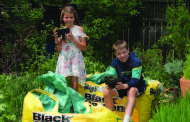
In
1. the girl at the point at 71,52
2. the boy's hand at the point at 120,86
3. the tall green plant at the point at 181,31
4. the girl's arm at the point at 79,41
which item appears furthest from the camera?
the tall green plant at the point at 181,31

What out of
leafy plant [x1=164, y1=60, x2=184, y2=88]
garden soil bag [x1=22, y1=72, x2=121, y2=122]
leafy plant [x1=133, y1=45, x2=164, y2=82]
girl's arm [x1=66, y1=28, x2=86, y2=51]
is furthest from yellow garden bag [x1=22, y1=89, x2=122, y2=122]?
leafy plant [x1=133, y1=45, x2=164, y2=82]

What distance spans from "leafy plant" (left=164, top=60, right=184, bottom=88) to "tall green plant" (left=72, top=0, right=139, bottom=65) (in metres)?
2.33

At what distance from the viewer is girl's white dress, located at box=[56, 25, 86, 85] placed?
4457mm

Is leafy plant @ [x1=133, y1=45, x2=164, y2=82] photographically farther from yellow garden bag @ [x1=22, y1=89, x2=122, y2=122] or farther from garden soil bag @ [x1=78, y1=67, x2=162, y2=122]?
yellow garden bag @ [x1=22, y1=89, x2=122, y2=122]

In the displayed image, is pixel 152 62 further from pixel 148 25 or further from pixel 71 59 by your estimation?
pixel 71 59

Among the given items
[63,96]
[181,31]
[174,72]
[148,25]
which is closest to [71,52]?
[63,96]

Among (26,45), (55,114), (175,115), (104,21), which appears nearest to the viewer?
(175,115)

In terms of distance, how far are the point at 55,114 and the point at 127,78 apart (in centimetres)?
120

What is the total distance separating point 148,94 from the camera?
4078 mm

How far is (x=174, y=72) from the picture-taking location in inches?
218

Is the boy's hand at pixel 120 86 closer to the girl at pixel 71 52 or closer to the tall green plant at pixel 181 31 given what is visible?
the girl at pixel 71 52

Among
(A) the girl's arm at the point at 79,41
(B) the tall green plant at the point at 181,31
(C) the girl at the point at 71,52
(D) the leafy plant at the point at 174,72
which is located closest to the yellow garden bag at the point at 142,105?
(C) the girl at the point at 71,52

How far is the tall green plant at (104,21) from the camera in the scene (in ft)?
24.8

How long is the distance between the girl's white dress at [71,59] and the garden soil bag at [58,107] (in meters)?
0.73
